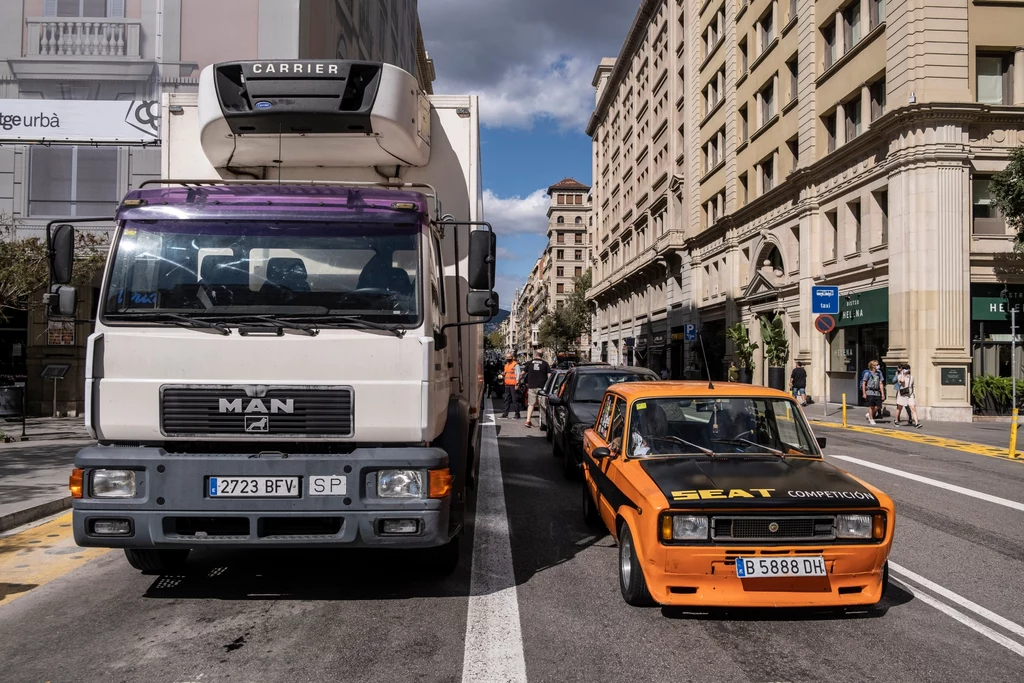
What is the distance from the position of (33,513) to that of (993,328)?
24.2 m

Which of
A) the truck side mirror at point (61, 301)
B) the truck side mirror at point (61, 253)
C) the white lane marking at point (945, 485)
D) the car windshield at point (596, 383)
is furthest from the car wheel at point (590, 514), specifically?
the white lane marking at point (945, 485)

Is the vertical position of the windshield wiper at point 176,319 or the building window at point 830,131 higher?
the building window at point 830,131

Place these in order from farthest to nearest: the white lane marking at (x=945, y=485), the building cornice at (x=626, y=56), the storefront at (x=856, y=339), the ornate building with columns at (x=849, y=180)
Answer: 1. the building cornice at (x=626, y=56)
2. the storefront at (x=856, y=339)
3. the ornate building with columns at (x=849, y=180)
4. the white lane marking at (x=945, y=485)

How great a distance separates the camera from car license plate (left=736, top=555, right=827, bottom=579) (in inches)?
166

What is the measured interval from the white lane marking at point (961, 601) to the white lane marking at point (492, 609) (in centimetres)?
295

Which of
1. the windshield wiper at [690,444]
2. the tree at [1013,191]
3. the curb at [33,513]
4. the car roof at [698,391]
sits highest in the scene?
the tree at [1013,191]

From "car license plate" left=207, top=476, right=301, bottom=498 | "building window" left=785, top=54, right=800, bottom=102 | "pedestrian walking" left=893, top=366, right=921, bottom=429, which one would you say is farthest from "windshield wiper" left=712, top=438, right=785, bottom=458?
"building window" left=785, top=54, right=800, bottom=102

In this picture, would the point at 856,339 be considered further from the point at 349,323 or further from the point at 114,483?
the point at 114,483

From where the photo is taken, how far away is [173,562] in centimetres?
538

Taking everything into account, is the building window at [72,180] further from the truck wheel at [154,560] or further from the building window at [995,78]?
the building window at [995,78]

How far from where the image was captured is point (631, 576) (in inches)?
182

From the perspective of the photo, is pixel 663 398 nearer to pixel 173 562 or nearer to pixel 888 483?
pixel 173 562

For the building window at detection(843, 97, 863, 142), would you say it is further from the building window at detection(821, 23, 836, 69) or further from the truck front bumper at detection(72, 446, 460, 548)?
the truck front bumper at detection(72, 446, 460, 548)

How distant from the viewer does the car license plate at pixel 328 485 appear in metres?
4.36
